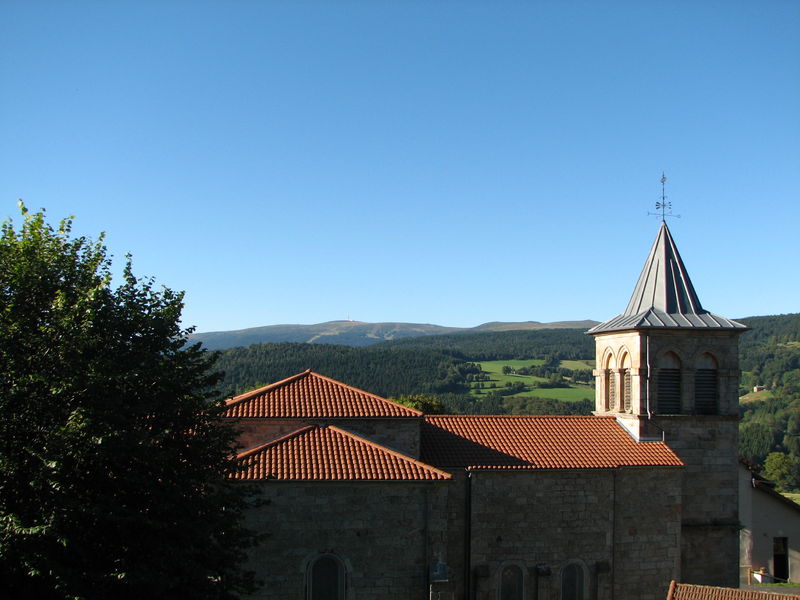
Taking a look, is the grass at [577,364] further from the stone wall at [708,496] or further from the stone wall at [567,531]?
the stone wall at [567,531]

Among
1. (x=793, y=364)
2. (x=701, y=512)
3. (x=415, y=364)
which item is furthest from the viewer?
(x=793, y=364)

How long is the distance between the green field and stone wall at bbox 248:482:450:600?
67722mm

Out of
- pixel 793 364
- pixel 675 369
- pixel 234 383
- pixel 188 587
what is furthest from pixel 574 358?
pixel 188 587

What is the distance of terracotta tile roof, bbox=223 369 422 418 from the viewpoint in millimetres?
18547

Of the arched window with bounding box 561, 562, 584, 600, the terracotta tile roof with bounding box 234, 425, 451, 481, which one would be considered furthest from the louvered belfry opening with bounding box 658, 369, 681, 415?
the terracotta tile roof with bounding box 234, 425, 451, 481

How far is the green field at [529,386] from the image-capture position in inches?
3438

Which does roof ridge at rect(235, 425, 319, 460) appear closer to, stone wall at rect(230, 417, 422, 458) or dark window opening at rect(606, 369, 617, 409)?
stone wall at rect(230, 417, 422, 458)

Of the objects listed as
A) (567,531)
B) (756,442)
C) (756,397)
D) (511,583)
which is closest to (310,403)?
(511,583)

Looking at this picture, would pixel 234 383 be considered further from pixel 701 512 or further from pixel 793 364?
pixel 793 364

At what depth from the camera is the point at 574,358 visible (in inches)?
4801

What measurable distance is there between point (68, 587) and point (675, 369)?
1814cm

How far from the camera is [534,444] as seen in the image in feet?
67.1

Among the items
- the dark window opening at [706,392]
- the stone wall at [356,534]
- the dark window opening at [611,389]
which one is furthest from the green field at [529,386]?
the stone wall at [356,534]

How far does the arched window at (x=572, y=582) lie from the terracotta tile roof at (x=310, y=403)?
19.2 feet
